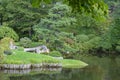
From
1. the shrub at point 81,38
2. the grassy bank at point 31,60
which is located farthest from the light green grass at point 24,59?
Result: the shrub at point 81,38

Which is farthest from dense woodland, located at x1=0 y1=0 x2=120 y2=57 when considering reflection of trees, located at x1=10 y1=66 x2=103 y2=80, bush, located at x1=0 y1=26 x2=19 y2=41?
reflection of trees, located at x1=10 y1=66 x2=103 y2=80

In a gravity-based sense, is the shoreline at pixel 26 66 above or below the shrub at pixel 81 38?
above

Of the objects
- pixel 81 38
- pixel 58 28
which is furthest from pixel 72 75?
pixel 81 38

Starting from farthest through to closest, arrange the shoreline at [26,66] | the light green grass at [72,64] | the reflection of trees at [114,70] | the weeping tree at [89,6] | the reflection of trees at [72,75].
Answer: the light green grass at [72,64] → the shoreline at [26,66] → the reflection of trees at [114,70] → the reflection of trees at [72,75] → the weeping tree at [89,6]

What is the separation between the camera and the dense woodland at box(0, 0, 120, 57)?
28.6 meters

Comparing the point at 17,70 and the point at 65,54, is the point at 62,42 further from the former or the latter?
the point at 17,70

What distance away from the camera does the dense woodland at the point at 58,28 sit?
2856 cm

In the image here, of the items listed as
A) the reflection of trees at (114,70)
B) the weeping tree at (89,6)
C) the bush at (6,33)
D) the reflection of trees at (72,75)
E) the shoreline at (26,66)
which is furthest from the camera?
the bush at (6,33)

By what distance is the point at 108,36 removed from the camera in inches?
1299

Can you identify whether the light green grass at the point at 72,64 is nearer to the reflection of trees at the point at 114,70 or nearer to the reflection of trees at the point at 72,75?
the reflection of trees at the point at 72,75

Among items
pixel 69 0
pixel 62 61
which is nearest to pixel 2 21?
pixel 62 61

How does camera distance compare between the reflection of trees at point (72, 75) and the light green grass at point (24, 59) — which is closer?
the reflection of trees at point (72, 75)

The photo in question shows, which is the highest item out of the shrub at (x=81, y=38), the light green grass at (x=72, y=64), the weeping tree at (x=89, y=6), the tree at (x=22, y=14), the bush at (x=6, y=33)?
the weeping tree at (x=89, y=6)

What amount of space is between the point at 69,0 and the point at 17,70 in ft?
61.7
